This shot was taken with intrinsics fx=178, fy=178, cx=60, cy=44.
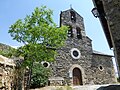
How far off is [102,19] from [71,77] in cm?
1225

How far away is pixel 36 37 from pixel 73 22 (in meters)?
8.69

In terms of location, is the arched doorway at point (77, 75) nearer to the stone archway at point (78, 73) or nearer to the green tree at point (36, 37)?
the stone archway at point (78, 73)

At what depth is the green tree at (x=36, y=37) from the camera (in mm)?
12023

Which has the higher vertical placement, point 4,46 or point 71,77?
point 4,46

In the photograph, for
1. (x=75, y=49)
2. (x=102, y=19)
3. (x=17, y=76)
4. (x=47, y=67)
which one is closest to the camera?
(x=102, y=19)

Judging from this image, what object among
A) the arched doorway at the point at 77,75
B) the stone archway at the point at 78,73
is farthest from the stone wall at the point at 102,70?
the arched doorway at the point at 77,75

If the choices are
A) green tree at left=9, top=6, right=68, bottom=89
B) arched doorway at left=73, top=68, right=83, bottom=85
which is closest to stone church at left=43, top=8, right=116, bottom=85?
arched doorway at left=73, top=68, right=83, bottom=85

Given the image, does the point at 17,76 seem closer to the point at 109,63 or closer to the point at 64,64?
the point at 64,64

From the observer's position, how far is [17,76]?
1125 centimetres

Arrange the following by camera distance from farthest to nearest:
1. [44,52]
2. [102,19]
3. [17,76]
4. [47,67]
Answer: [47,67] < [44,52] < [17,76] < [102,19]

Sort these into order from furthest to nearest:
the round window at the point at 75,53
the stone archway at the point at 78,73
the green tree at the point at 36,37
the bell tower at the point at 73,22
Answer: the bell tower at the point at 73,22
the round window at the point at 75,53
the stone archway at the point at 78,73
the green tree at the point at 36,37

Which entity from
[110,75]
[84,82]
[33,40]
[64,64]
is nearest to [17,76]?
[33,40]

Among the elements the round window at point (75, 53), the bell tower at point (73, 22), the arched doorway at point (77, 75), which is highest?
the bell tower at point (73, 22)

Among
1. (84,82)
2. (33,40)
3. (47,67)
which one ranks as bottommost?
(84,82)
